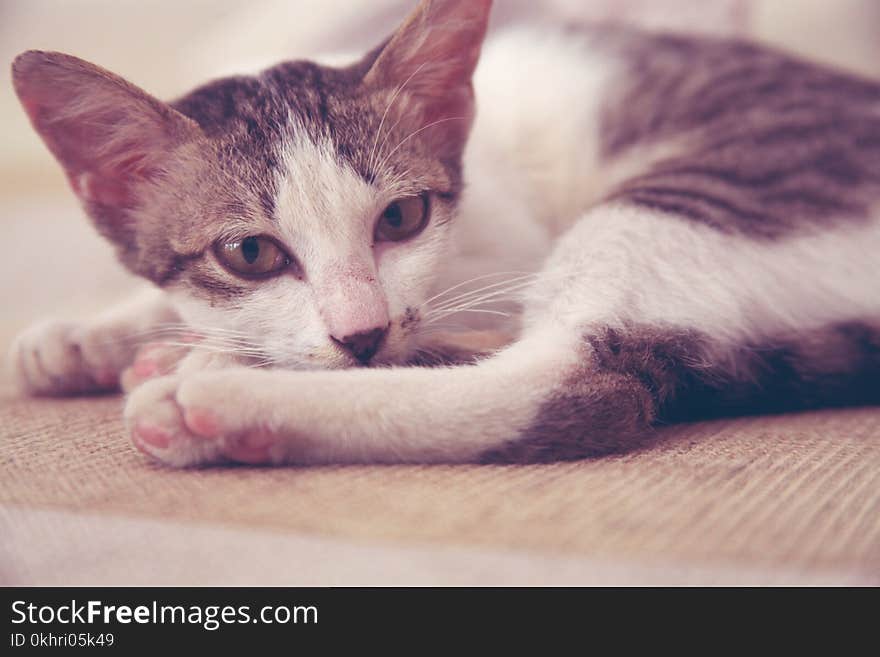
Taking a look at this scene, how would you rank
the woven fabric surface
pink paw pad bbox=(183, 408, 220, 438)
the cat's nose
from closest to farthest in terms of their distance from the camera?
the woven fabric surface → pink paw pad bbox=(183, 408, 220, 438) → the cat's nose

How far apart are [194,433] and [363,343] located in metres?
0.24

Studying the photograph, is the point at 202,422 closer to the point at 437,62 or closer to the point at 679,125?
the point at 437,62

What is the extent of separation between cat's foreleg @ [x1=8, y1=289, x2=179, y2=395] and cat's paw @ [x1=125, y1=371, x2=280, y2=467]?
45 cm

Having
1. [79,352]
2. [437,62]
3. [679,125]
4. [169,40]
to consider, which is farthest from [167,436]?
[169,40]

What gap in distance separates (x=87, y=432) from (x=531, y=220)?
0.96 meters

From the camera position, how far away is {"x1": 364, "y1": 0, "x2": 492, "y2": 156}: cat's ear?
1199mm

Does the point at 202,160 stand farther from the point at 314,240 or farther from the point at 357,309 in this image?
the point at 357,309

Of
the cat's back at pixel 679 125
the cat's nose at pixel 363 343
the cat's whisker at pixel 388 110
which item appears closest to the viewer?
the cat's nose at pixel 363 343

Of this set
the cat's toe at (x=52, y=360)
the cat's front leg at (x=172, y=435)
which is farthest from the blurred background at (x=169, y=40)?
the cat's front leg at (x=172, y=435)

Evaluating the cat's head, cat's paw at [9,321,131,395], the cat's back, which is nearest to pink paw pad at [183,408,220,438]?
the cat's head

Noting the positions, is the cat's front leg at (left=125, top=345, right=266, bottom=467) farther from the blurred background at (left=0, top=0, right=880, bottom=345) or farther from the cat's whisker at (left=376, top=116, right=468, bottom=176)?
the blurred background at (left=0, top=0, right=880, bottom=345)

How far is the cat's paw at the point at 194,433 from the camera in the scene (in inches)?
34.3

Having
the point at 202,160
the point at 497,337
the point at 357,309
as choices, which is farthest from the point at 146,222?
the point at 497,337

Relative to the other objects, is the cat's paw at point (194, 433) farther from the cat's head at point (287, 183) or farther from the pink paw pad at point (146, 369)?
the pink paw pad at point (146, 369)
